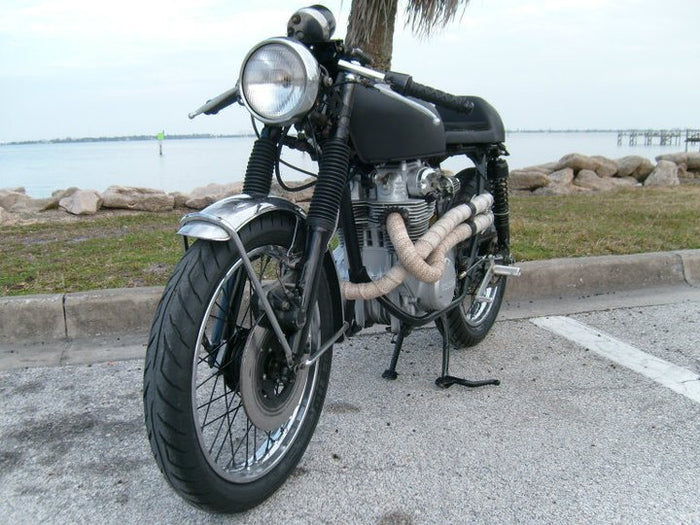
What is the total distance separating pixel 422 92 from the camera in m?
2.15

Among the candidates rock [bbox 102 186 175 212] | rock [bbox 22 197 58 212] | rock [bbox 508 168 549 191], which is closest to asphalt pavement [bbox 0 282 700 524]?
rock [bbox 102 186 175 212]

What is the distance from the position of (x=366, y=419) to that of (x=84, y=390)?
137cm

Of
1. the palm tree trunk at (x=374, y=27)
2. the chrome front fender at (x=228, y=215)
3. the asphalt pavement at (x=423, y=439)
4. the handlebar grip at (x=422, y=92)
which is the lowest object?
the asphalt pavement at (x=423, y=439)

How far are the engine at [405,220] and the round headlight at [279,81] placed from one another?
623 mm

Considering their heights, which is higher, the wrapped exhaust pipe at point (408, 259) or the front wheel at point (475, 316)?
the wrapped exhaust pipe at point (408, 259)

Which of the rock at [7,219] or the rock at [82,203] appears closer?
the rock at [7,219]

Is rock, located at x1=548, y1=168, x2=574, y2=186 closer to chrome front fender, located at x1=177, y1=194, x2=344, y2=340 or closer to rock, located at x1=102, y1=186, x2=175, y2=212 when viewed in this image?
rock, located at x1=102, y1=186, x2=175, y2=212

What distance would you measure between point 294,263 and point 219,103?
0.65 m

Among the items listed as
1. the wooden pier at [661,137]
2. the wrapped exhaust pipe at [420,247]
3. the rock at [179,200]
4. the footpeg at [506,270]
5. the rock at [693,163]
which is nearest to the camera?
the wrapped exhaust pipe at [420,247]

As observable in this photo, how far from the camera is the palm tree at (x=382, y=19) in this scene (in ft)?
17.9

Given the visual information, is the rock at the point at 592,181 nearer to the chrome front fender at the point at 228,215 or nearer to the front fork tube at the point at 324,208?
the front fork tube at the point at 324,208

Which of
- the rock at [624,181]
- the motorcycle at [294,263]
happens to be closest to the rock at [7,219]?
the motorcycle at [294,263]

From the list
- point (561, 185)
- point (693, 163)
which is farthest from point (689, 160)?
point (561, 185)

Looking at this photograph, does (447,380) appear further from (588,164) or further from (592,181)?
(588,164)
